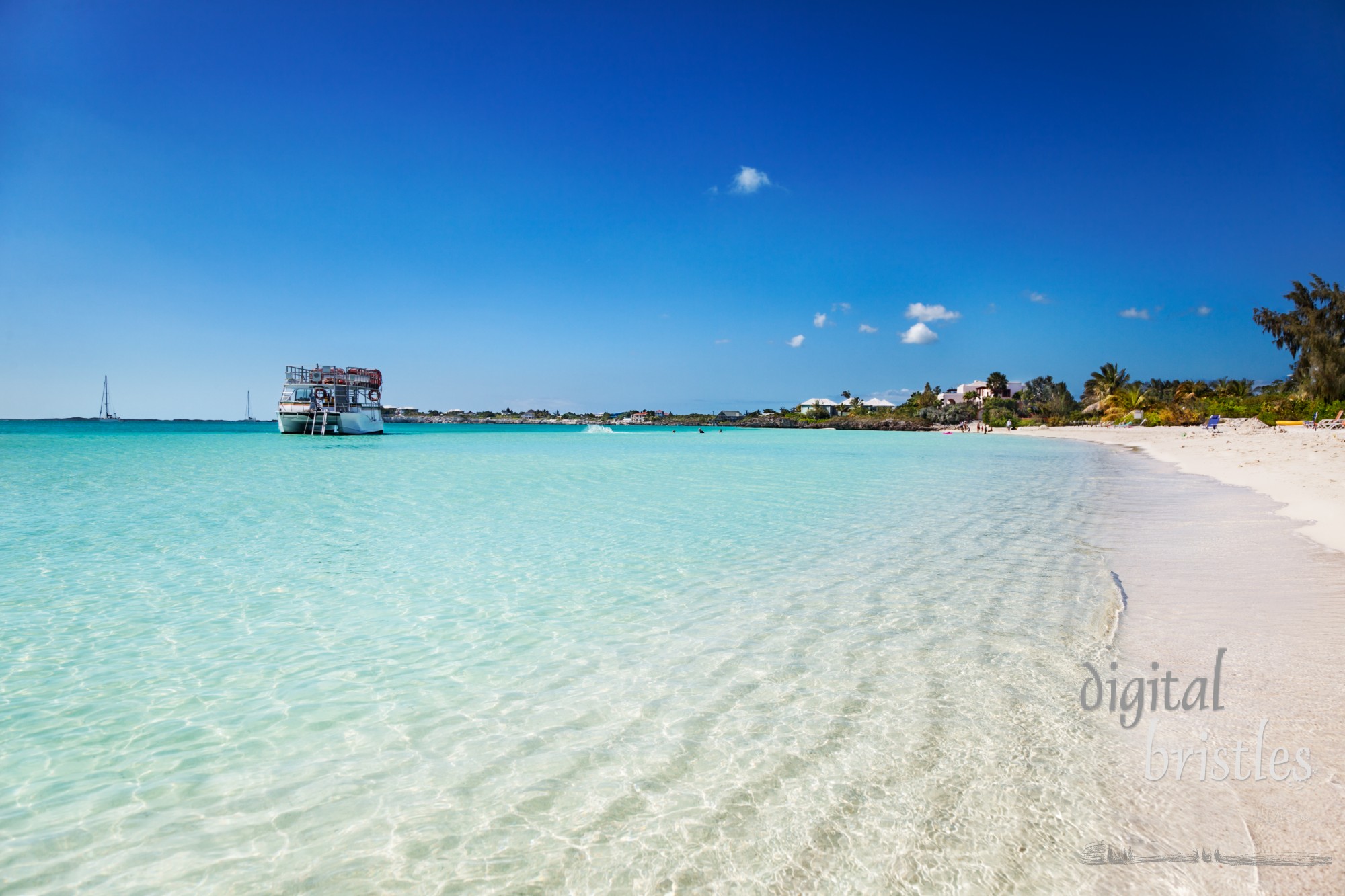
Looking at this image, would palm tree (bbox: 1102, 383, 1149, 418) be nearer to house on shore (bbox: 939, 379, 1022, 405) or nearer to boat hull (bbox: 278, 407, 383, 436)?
house on shore (bbox: 939, 379, 1022, 405)

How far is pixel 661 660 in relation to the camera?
4.91 meters

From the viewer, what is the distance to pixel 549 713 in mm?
4039

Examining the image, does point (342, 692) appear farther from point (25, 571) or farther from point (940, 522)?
point (940, 522)

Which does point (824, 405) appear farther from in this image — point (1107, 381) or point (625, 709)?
point (625, 709)

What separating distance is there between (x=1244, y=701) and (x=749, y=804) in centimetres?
320

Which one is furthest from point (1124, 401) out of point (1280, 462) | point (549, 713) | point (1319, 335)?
point (549, 713)

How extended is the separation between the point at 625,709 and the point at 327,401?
201 ft

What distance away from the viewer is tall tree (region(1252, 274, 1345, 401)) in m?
43.5

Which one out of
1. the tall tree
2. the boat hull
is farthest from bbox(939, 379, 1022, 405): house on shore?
the boat hull

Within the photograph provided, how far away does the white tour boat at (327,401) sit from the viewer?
181 feet

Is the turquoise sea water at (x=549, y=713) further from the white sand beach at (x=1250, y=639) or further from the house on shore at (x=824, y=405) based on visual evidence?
the house on shore at (x=824, y=405)

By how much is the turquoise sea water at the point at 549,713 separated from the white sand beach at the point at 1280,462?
4.53m

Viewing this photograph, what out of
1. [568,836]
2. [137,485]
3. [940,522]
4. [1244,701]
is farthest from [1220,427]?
[137,485]

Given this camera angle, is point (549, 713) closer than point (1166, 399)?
Yes
